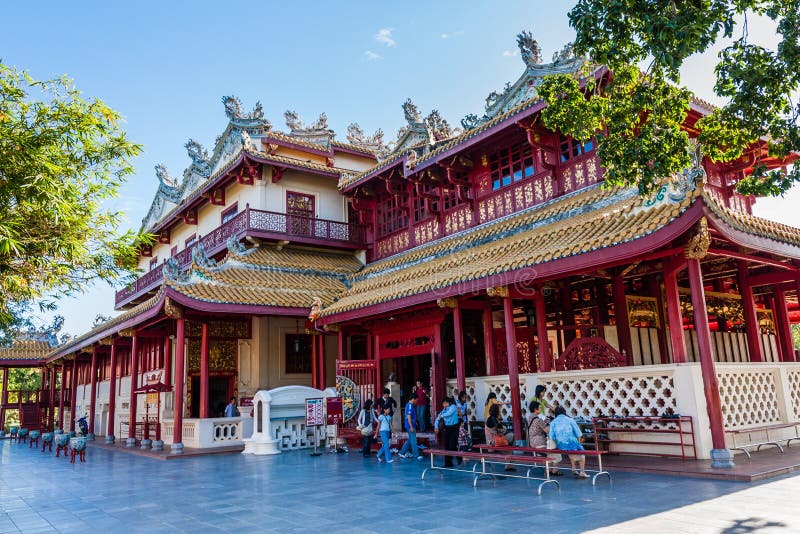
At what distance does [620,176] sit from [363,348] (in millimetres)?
11595

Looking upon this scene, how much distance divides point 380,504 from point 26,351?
2839 cm

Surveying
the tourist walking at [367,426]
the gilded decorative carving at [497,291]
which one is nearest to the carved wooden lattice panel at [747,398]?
the gilded decorative carving at [497,291]

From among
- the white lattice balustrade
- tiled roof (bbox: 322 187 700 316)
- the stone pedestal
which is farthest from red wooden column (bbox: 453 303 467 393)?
the stone pedestal

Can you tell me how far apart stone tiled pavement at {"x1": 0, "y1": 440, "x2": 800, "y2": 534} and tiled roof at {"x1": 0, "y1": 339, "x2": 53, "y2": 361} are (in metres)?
21.4

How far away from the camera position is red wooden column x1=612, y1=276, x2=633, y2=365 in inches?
449

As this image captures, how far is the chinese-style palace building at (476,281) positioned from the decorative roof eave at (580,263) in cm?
3

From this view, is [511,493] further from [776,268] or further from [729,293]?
[729,293]

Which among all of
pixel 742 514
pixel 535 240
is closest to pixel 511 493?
pixel 742 514

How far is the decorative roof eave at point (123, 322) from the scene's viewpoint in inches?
573

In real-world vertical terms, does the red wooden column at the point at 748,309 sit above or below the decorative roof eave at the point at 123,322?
below

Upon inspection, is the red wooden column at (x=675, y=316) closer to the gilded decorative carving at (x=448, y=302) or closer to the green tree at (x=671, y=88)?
the green tree at (x=671, y=88)

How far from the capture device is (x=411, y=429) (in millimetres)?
10922

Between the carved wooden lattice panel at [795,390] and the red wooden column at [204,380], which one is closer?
the carved wooden lattice panel at [795,390]

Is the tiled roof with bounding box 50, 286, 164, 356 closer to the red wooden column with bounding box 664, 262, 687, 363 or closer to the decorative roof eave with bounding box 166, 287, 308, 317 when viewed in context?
the decorative roof eave with bounding box 166, 287, 308, 317
